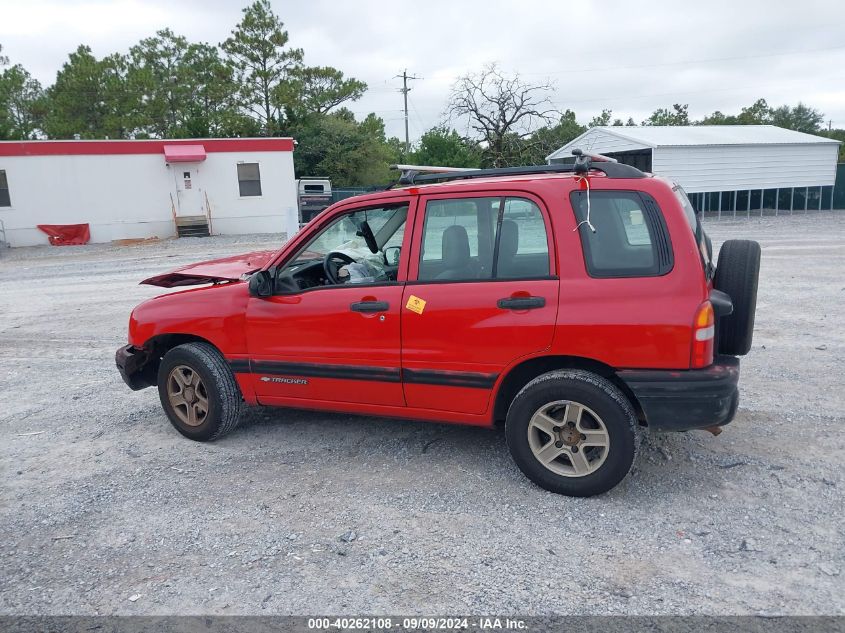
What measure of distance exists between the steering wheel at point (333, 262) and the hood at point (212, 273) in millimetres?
730

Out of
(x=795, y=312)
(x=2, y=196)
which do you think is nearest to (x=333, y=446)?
(x=795, y=312)

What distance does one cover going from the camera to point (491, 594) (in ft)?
10.2

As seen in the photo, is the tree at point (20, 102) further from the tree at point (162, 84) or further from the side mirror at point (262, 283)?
the side mirror at point (262, 283)

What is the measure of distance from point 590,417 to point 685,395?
1.73ft

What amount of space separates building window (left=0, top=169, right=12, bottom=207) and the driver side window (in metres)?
26.1

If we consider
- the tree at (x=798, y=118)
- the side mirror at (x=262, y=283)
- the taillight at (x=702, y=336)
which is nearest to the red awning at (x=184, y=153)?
the side mirror at (x=262, y=283)

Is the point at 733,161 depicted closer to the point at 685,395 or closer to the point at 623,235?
the point at 623,235

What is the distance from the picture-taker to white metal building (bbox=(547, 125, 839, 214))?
27.0m

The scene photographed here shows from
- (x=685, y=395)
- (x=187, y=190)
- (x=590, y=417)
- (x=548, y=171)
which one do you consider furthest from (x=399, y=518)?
(x=187, y=190)

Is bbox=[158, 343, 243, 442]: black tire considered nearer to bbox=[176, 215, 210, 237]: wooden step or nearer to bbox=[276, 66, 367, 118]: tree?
bbox=[176, 215, 210, 237]: wooden step

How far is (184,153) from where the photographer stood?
27125 mm

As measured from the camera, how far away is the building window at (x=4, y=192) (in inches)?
1018

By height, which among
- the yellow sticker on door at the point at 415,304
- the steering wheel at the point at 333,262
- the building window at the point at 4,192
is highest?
the building window at the point at 4,192

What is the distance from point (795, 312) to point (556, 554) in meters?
6.78
